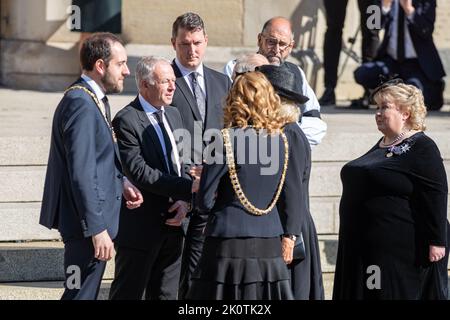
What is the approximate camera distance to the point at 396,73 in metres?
11.7

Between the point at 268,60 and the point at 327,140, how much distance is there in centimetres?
206

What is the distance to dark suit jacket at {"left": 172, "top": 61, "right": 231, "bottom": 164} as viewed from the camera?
24.5ft

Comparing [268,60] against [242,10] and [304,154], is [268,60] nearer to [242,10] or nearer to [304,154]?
[304,154]

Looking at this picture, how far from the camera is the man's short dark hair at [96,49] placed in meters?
6.65

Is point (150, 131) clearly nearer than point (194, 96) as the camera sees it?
Yes

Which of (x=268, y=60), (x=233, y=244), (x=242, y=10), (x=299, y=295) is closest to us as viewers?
(x=233, y=244)

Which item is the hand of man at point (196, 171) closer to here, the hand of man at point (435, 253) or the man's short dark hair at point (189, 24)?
the man's short dark hair at point (189, 24)

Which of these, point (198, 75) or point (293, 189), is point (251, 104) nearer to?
point (293, 189)

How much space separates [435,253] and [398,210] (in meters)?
0.31

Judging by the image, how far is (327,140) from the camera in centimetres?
959

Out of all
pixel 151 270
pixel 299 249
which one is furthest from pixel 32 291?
pixel 299 249

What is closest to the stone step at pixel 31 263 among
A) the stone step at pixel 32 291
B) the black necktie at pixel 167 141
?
the stone step at pixel 32 291

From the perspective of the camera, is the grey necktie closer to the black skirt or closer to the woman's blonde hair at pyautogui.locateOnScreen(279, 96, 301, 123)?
the woman's blonde hair at pyautogui.locateOnScreen(279, 96, 301, 123)
